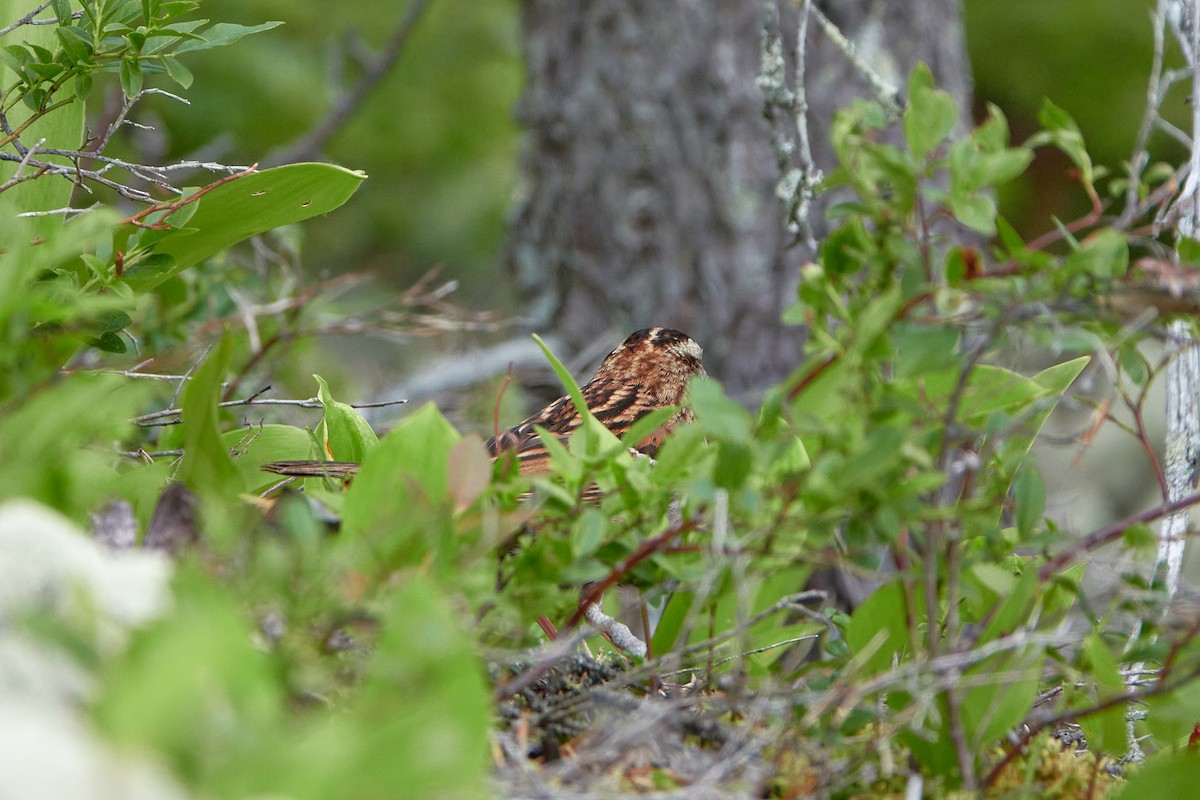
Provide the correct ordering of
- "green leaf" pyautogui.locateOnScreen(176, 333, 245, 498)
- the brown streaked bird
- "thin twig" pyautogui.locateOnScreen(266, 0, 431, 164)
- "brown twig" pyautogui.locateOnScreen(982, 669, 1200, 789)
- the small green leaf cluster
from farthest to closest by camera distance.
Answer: "thin twig" pyautogui.locateOnScreen(266, 0, 431, 164) → the brown streaked bird → the small green leaf cluster → "green leaf" pyautogui.locateOnScreen(176, 333, 245, 498) → "brown twig" pyautogui.locateOnScreen(982, 669, 1200, 789)

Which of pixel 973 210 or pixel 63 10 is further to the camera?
pixel 63 10

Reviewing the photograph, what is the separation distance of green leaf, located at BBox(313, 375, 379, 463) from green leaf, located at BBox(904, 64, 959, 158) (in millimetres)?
875

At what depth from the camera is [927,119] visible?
995 mm

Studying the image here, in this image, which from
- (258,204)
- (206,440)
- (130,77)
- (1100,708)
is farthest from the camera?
(258,204)

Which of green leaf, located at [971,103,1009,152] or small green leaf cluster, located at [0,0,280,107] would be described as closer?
green leaf, located at [971,103,1009,152]

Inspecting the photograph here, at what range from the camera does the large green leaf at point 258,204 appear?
1502mm

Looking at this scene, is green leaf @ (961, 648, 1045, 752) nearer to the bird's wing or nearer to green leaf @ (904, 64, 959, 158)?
green leaf @ (904, 64, 959, 158)

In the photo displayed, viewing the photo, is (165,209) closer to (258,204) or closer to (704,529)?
(258,204)

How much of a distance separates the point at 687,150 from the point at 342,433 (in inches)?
111

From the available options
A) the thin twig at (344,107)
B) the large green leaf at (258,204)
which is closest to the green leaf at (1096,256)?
the large green leaf at (258,204)

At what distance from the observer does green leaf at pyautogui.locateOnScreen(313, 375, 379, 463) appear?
157 cm

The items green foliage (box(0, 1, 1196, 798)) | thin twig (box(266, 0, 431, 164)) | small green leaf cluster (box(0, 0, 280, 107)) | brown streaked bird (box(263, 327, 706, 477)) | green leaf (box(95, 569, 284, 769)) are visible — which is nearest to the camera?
green leaf (box(95, 569, 284, 769))

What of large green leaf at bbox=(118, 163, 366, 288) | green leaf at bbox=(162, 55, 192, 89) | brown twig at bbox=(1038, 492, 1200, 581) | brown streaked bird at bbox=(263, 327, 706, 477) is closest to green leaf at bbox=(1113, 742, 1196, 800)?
brown twig at bbox=(1038, 492, 1200, 581)

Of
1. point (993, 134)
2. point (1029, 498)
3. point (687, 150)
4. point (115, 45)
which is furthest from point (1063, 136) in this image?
A: point (687, 150)
